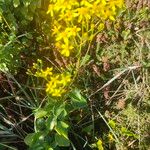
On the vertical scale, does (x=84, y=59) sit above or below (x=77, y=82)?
above

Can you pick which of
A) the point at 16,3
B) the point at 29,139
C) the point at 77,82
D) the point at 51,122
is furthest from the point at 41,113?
the point at 16,3

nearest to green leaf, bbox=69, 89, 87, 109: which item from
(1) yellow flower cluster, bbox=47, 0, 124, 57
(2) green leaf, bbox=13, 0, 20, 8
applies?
(1) yellow flower cluster, bbox=47, 0, 124, 57

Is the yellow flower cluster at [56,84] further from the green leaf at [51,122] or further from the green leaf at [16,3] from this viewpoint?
the green leaf at [16,3]

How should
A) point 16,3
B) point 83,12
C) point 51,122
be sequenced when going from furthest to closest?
1. point 16,3
2. point 51,122
3. point 83,12

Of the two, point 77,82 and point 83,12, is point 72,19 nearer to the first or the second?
point 83,12

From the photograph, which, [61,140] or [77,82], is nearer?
[61,140]

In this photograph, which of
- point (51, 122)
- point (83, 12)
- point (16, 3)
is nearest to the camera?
point (83, 12)

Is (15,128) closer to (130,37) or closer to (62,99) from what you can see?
(62,99)
